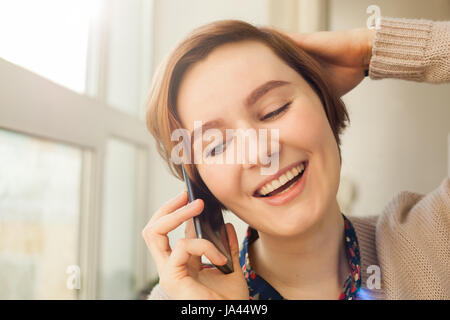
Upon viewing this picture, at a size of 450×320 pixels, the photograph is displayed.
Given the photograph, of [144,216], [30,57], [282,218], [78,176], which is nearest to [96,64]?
[30,57]

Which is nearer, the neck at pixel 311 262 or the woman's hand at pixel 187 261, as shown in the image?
the woman's hand at pixel 187 261

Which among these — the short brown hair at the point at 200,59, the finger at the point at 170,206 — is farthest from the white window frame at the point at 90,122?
the finger at the point at 170,206

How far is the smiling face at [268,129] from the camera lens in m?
0.56

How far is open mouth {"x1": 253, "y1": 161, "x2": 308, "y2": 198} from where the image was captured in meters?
0.56

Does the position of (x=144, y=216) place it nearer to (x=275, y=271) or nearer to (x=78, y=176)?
(x=78, y=176)

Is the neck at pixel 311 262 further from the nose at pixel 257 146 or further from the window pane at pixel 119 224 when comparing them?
the window pane at pixel 119 224

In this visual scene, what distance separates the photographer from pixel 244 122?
56 centimetres

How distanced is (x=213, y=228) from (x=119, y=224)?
0.46m

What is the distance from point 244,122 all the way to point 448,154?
2.40 ft

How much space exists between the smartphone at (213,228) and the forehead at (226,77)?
133 millimetres
